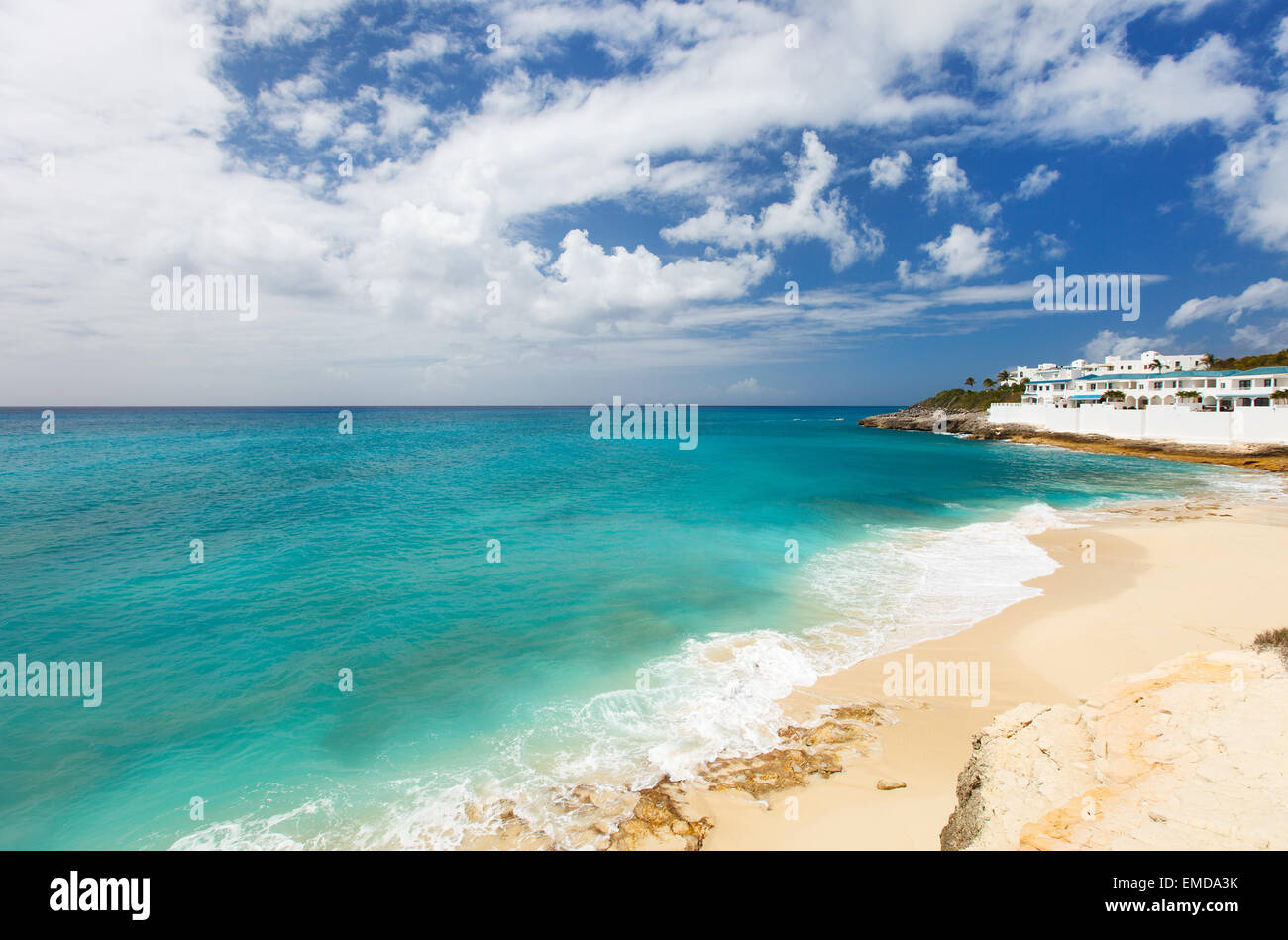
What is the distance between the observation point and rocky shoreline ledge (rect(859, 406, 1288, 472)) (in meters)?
51.4

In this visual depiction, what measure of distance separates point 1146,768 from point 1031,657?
875 centimetres

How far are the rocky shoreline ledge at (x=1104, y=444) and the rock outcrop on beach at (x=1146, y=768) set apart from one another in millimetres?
64410

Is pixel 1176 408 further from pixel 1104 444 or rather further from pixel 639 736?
pixel 639 736

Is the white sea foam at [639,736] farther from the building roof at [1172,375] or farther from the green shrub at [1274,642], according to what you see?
the building roof at [1172,375]

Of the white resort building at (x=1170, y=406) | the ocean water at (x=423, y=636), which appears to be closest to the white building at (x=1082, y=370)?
the white resort building at (x=1170, y=406)

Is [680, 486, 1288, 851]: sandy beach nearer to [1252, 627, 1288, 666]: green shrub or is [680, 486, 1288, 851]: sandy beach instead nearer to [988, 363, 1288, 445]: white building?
[1252, 627, 1288, 666]: green shrub

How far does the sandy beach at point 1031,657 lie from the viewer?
802cm

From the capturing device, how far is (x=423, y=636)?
1525 centimetres

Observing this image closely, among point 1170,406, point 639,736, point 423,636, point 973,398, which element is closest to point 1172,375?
point 1170,406

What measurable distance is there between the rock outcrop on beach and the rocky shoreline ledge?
64410 mm
